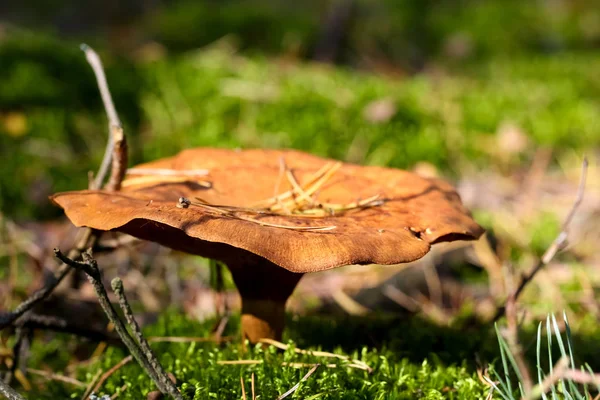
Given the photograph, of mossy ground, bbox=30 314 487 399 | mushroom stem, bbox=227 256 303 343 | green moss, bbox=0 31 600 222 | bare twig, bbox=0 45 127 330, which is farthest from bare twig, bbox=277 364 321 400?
green moss, bbox=0 31 600 222

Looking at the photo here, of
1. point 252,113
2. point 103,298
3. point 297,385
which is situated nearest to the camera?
point 103,298

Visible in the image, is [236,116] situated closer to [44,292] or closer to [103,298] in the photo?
[44,292]

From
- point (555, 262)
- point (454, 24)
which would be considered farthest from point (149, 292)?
point (454, 24)

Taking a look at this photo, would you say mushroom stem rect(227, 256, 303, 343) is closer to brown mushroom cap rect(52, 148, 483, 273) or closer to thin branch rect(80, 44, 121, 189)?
brown mushroom cap rect(52, 148, 483, 273)

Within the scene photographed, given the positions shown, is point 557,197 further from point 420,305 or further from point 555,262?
point 420,305

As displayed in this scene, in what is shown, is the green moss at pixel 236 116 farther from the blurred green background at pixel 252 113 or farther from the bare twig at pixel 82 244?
the bare twig at pixel 82 244

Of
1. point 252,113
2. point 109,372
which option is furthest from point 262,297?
point 252,113

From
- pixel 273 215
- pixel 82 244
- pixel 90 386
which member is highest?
pixel 273 215
